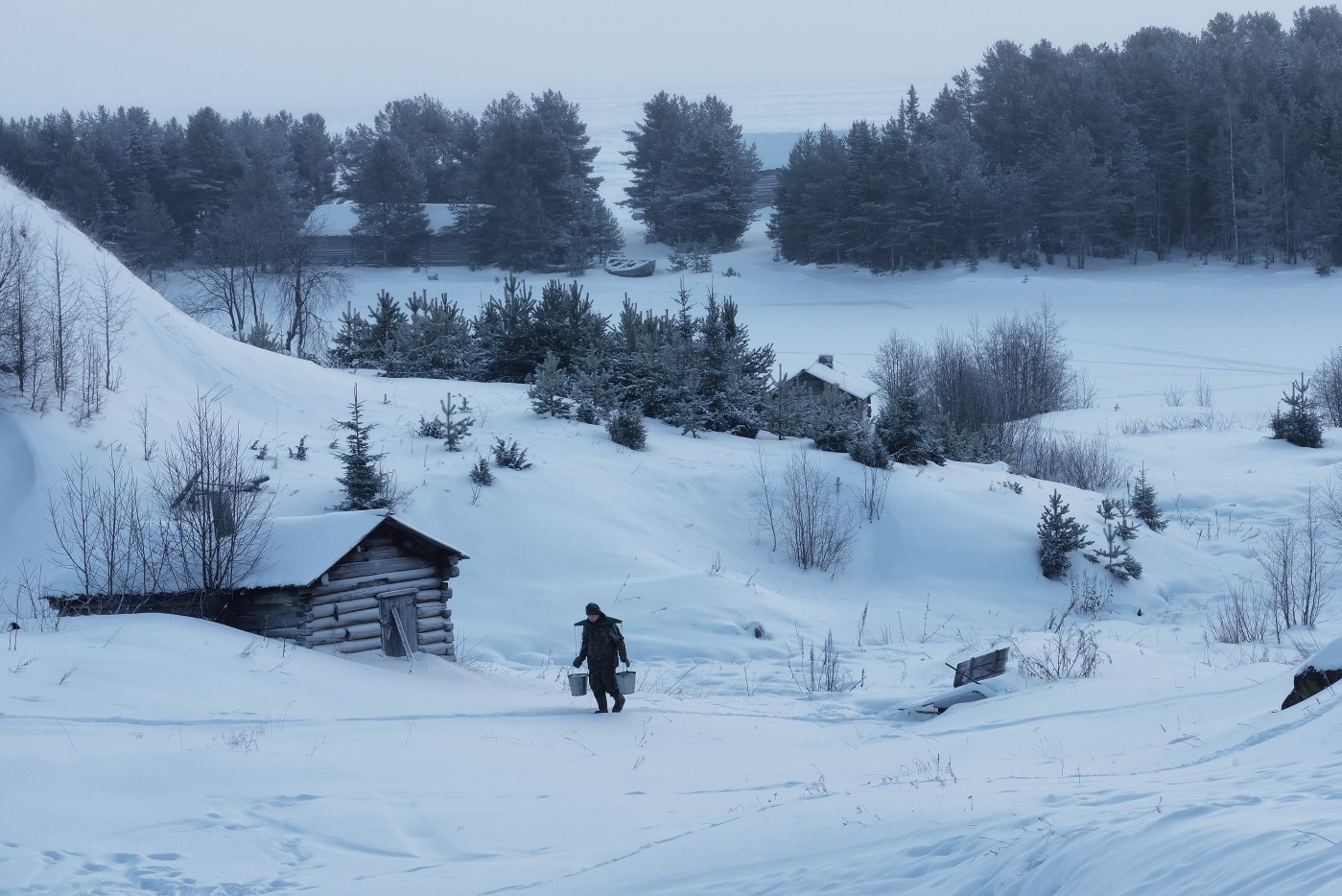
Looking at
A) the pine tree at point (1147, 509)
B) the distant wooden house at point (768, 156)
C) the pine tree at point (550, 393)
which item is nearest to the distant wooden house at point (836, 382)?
the pine tree at point (550, 393)

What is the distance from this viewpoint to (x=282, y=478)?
2252 centimetres

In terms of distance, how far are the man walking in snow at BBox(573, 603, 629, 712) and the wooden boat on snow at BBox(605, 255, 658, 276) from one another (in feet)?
198

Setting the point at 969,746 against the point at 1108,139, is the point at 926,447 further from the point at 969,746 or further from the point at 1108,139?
the point at 1108,139

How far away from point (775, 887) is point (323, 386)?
23.7 metres

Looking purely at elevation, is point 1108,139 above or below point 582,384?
above

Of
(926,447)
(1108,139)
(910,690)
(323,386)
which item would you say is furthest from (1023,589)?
(1108,139)

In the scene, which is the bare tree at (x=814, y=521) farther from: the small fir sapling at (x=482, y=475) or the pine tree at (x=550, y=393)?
the small fir sapling at (x=482, y=475)

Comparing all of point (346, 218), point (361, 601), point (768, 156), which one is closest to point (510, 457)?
point (361, 601)

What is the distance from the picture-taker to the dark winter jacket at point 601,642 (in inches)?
554

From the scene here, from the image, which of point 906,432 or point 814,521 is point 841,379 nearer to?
A: point 906,432

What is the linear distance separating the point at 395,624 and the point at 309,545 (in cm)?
165

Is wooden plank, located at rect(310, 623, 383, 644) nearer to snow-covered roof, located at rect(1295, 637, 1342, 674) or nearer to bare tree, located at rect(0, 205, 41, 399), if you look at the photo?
bare tree, located at rect(0, 205, 41, 399)

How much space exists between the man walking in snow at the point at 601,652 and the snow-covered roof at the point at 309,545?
3746 mm

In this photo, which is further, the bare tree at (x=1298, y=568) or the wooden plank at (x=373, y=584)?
the bare tree at (x=1298, y=568)
